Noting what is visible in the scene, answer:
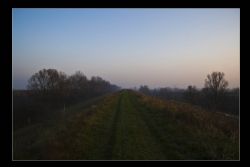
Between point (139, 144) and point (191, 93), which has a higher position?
point (191, 93)

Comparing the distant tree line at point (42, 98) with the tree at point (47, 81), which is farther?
the tree at point (47, 81)

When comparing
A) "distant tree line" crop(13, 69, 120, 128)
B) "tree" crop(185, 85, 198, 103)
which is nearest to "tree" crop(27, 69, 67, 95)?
"distant tree line" crop(13, 69, 120, 128)

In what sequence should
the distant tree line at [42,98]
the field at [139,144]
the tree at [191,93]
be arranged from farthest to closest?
1. the tree at [191,93]
2. the distant tree line at [42,98]
3. the field at [139,144]

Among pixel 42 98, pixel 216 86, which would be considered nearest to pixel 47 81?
pixel 42 98

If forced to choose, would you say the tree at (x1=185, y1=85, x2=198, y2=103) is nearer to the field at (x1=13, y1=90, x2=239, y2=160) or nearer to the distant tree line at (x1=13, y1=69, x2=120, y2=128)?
the distant tree line at (x1=13, y1=69, x2=120, y2=128)

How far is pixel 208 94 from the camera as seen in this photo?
23656 mm

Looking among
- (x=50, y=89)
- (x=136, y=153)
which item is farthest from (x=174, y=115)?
(x=50, y=89)

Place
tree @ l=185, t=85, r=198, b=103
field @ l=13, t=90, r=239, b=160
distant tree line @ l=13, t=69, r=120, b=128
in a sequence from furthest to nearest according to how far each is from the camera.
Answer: tree @ l=185, t=85, r=198, b=103, distant tree line @ l=13, t=69, r=120, b=128, field @ l=13, t=90, r=239, b=160

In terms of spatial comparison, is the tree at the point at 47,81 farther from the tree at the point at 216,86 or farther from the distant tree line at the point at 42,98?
the tree at the point at 216,86

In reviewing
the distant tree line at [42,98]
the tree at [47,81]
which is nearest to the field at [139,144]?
the distant tree line at [42,98]

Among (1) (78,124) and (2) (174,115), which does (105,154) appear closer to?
(1) (78,124)

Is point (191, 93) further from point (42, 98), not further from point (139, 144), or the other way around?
point (139, 144)

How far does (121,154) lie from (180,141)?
2.18 metres
